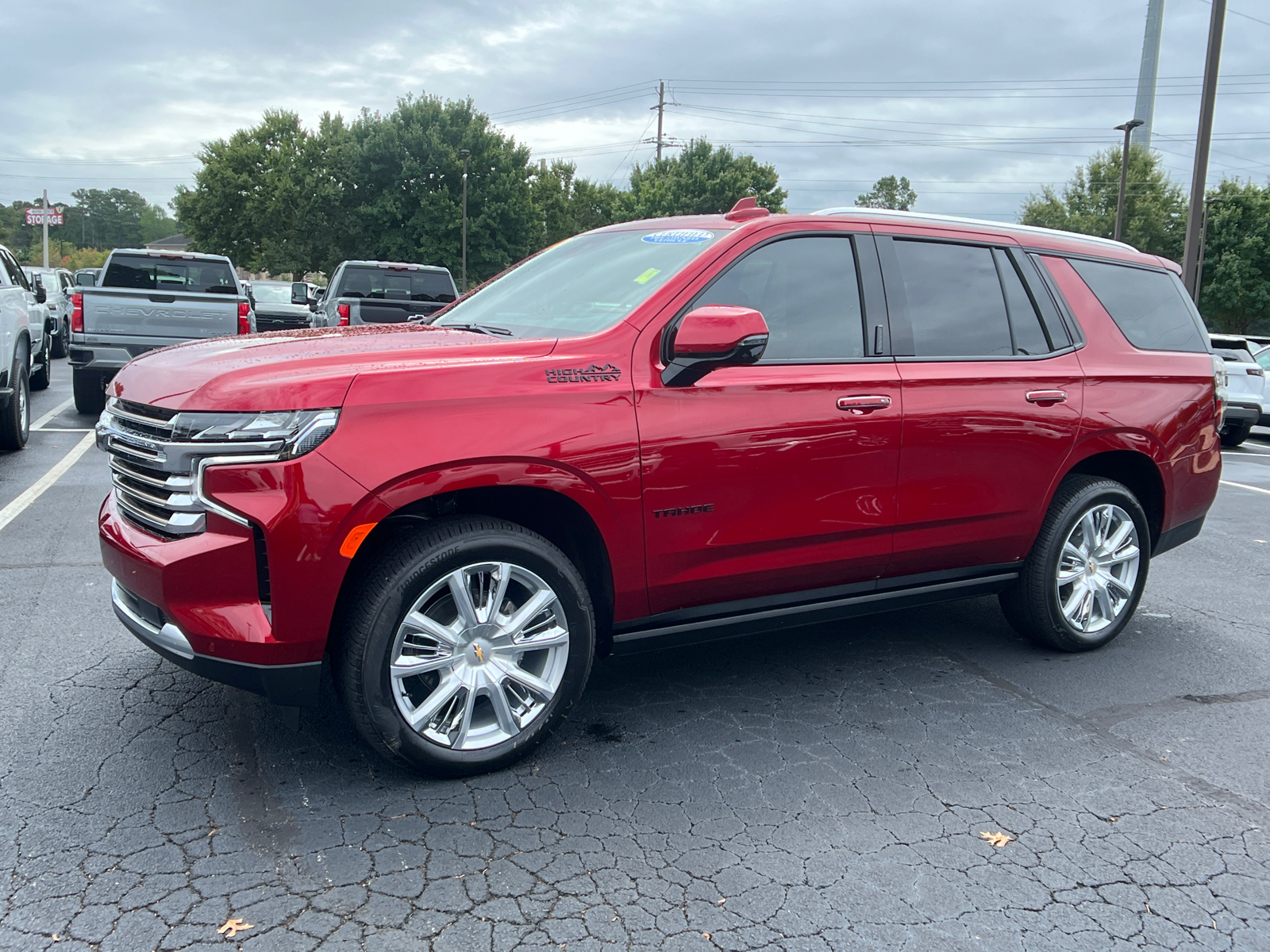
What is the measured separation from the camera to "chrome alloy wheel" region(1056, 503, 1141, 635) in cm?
474

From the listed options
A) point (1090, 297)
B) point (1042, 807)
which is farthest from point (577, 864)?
point (1090, 297)

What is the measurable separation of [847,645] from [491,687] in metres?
2.17

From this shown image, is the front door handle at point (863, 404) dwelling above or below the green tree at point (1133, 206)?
below

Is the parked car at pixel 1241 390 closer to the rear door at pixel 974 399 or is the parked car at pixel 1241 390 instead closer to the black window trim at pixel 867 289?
the rear door at pixel 974 399

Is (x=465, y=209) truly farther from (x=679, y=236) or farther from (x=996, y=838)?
(x=996, y=838)

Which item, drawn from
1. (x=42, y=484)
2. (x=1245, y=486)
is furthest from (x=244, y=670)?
(x=1245, y=486)

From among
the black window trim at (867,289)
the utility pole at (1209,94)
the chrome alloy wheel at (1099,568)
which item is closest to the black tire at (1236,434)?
the utility pole at (1209,94)

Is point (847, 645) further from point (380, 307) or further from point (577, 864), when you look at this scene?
point (380, 307)

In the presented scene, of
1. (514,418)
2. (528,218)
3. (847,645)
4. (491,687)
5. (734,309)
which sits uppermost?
(528,218)

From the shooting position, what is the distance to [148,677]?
4.07 meters

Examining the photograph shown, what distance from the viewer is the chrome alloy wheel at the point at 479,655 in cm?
318

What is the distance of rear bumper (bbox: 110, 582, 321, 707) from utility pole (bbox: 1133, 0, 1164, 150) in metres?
143

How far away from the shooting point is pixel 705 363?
3438 mm

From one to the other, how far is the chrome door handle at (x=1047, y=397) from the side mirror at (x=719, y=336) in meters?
1.60
